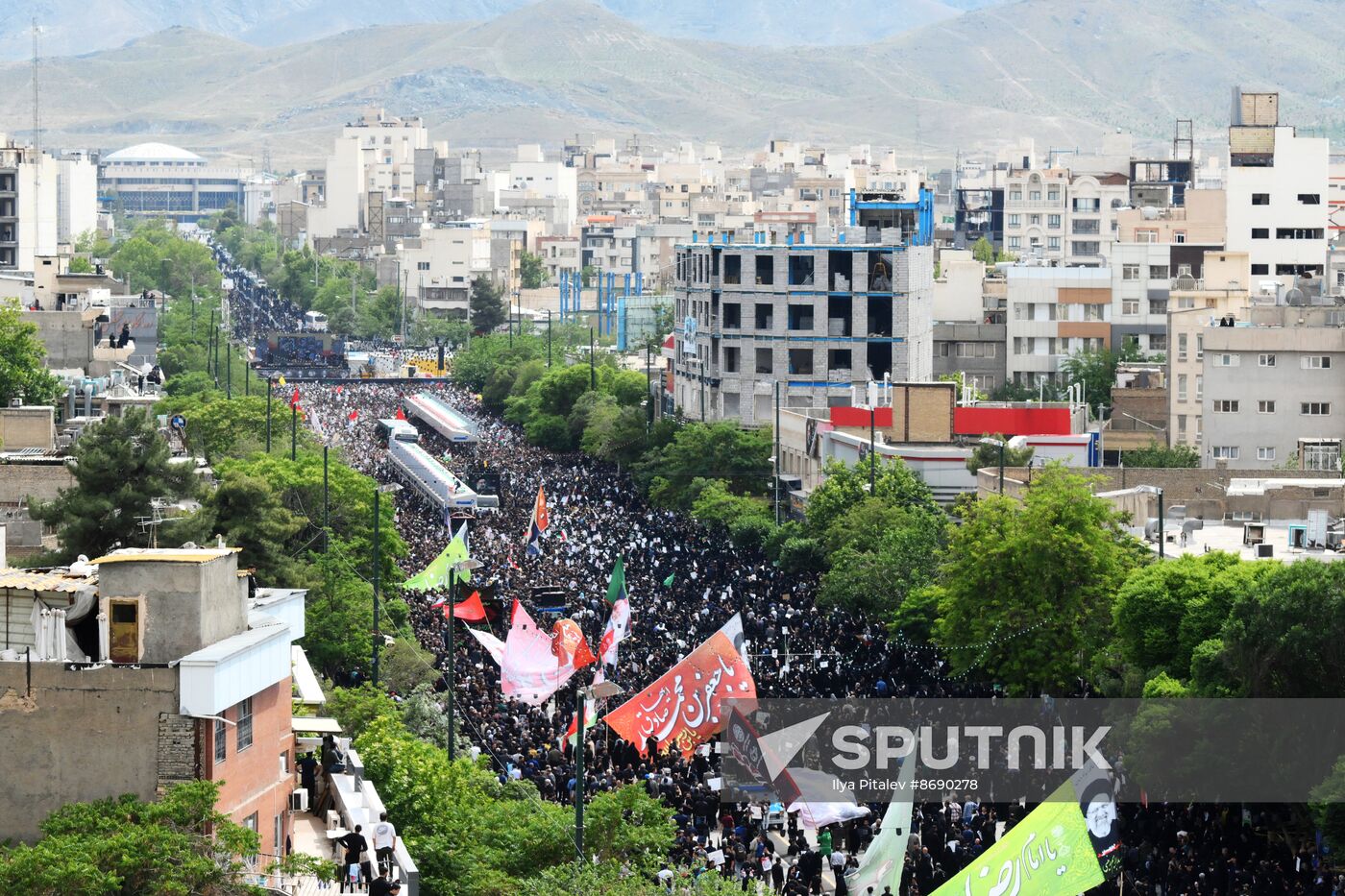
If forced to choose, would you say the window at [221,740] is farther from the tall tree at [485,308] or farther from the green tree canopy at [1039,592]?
the tall tree at [485,308]

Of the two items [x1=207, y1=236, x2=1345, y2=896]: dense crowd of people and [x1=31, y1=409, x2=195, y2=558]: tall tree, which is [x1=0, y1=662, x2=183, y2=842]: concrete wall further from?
[x1=31, y1=409, x2=195, y2=558]: tall tree

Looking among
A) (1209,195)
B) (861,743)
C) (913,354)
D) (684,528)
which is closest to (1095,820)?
(861,743)

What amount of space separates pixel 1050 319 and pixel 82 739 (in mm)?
86273

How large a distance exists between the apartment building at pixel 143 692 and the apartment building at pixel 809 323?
2583 inches

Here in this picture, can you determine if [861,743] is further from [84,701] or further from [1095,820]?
[84,701]

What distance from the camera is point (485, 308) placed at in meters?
173

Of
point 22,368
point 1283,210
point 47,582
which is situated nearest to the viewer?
point 47,582

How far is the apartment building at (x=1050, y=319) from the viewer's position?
358 feet

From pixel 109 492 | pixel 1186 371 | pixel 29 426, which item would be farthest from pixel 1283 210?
pixel 109 492

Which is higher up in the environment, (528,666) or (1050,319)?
(1050,319)

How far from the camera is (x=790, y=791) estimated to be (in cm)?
3872

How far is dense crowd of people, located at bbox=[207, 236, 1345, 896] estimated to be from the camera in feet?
118

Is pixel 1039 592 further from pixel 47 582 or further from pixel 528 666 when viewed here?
pixel 47 582

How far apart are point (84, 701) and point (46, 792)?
87 cm
